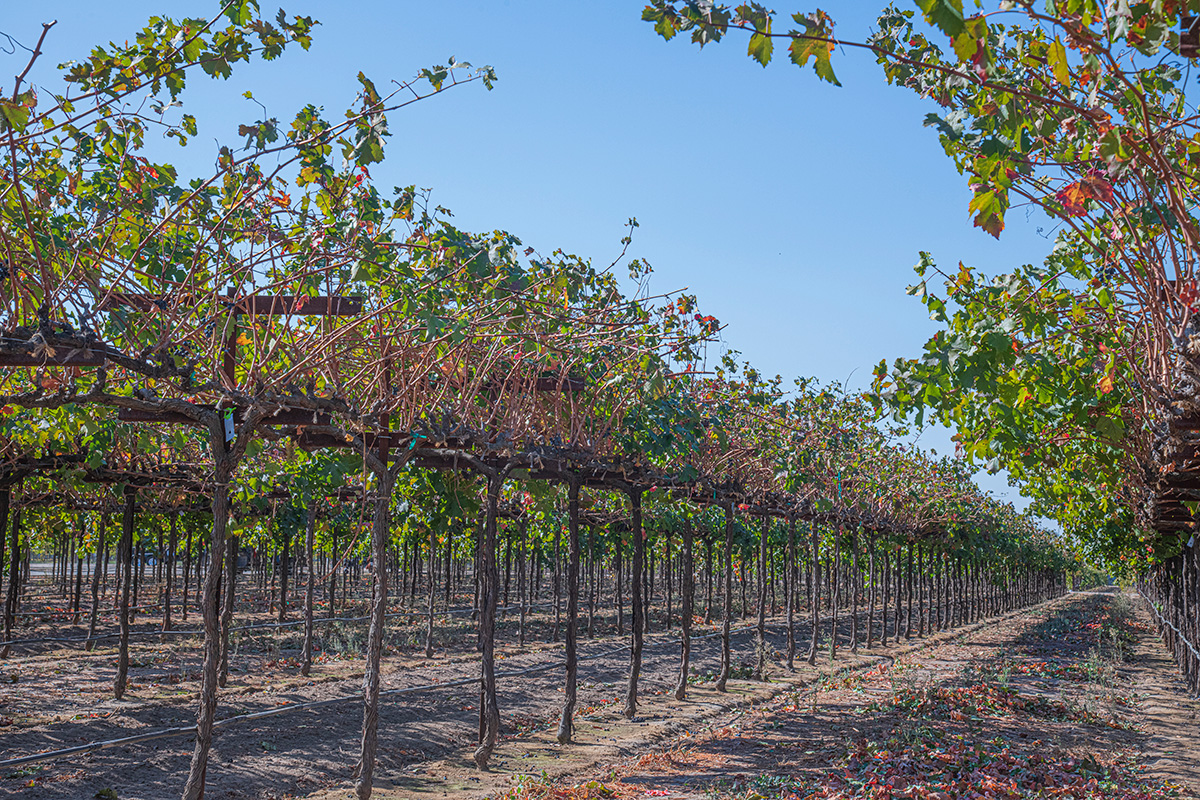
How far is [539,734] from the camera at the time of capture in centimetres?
1209

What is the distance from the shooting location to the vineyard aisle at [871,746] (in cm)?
869

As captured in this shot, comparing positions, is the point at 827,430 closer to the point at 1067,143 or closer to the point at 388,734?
the point at 388,734

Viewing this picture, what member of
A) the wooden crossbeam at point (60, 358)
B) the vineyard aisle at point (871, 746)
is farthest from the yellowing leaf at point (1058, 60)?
the vineyard aisle at point (871, 746)

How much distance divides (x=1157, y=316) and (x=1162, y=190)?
988mm

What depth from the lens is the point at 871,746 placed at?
396 inches

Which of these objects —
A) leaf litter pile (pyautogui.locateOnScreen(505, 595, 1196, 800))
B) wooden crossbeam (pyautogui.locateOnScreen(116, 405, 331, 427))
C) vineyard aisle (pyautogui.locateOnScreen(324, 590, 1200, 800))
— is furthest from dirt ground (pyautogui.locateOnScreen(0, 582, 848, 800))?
wooden crossbeam (pyautogui.locateOnScreen(116, 405, 331, 427))

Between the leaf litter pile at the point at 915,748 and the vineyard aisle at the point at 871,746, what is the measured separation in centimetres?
3

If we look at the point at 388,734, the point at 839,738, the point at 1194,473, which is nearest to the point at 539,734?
the point at 388,734

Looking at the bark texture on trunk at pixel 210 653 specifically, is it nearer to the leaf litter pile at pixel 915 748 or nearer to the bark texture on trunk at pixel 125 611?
the leaf litter pile at pixel 915 748

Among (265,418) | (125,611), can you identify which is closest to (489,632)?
(265,418)

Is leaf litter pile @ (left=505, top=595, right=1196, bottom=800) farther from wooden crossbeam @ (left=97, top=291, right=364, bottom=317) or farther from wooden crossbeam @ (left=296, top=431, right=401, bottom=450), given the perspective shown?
wooden crossbeam @ (left=97, top=291, right=364, bottom=317)

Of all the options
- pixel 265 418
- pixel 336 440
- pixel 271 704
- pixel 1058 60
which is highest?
pixel 1058 60

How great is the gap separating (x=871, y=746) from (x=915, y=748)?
0.52 metres

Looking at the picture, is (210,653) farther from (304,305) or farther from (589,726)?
(589,726)
